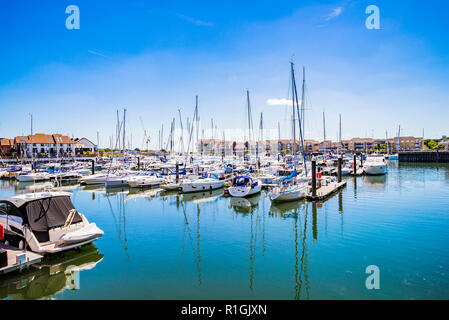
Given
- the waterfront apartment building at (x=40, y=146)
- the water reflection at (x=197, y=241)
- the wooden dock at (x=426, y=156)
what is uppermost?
the waterfront apartment building at (x=40, y=146)

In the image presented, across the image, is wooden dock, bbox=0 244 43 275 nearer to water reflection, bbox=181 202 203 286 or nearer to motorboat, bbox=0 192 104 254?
motorboat, bbox=0 192 104 254

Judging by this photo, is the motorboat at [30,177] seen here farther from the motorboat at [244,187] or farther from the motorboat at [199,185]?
the motorboat at [244,187]

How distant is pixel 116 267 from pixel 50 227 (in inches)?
162

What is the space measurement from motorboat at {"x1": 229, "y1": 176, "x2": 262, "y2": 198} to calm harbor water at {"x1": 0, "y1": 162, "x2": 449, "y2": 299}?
4454 millimetres

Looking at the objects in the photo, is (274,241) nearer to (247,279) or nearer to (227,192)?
(247,279)

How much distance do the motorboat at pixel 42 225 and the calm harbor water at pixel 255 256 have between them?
100 cm

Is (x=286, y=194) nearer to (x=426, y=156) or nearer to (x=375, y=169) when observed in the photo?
(x=375, y=169)

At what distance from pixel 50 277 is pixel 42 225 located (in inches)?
117

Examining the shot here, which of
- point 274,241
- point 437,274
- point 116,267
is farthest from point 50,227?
point 437,274

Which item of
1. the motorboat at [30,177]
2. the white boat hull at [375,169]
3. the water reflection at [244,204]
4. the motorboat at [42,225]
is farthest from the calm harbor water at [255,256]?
the motorboat at [30,177]

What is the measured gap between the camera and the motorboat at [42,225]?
13039 millimetres

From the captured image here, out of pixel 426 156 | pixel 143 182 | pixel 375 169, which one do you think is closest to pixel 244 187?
pixel 143 182

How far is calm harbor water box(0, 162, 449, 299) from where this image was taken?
1076 cm

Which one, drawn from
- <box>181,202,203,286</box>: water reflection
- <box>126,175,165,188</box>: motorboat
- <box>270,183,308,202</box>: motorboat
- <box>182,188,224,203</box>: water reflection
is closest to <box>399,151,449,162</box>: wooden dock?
<box>270,183,308,202</box>: motorboat
